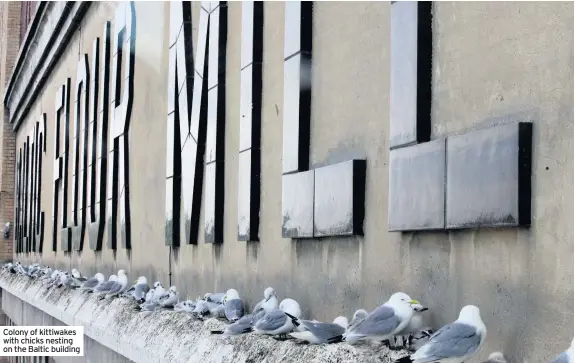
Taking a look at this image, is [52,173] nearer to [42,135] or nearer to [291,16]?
[42,135]

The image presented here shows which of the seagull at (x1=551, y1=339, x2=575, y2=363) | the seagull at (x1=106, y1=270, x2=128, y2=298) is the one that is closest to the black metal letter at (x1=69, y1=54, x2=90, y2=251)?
the seagull at (x1=106, y1=270, x2=128, y2=298)

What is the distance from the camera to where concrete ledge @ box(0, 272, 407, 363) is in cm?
557

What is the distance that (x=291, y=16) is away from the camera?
7465mm

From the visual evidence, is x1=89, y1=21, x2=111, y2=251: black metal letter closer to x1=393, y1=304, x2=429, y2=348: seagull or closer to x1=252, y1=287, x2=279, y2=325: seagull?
x1=252, y1=287, x2=279, y2=325: seagull

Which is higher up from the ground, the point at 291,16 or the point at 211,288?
the point at 291,16

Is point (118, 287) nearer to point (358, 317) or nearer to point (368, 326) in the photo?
point (358, 317)

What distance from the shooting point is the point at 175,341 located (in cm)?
801

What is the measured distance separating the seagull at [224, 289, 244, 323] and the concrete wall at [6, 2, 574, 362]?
0.66 ft

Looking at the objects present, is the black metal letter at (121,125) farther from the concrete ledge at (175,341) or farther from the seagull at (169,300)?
the seagull at (169,300)

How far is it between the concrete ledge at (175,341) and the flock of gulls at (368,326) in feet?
0.28

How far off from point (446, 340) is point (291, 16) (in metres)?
3.68

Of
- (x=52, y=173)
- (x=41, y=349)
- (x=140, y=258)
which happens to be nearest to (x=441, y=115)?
(x=140, y=258)

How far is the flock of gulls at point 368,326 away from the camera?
14.6ft

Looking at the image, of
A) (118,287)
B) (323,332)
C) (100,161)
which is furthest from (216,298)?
(100,161)
